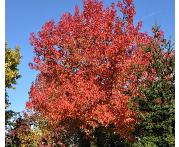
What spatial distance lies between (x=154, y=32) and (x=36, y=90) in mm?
13366

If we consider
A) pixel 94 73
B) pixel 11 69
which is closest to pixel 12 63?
pixel 11 69

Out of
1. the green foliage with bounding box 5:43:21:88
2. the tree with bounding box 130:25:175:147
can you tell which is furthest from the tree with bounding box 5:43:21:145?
the tree with bounding box 130:25:175:147

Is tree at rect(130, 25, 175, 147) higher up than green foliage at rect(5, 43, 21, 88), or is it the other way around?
green foliage at rect(5, 43, 21, 88)

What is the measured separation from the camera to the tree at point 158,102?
79.9 feet

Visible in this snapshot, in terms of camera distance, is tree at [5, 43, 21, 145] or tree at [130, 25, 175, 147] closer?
tree at [130, 25, 175, 147]

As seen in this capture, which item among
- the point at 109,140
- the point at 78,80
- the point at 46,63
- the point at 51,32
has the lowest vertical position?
the point at 109,140

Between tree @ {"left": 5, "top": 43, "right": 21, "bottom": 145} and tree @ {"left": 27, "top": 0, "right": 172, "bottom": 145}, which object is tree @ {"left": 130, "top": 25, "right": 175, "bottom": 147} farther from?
tree @ {"left": 5, "top": 43, "right": 21, "bottom": 145}

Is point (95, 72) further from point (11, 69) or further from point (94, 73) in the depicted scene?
point (11, 69)

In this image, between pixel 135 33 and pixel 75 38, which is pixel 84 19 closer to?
pixel 75 38

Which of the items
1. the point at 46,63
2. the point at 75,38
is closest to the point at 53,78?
the point at 46,63

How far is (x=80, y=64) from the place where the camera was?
33125mm

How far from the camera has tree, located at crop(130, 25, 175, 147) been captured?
24344 millimetres

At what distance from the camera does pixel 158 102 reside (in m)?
24.9

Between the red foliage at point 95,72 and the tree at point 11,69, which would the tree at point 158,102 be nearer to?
the red foliage at point 95,72
